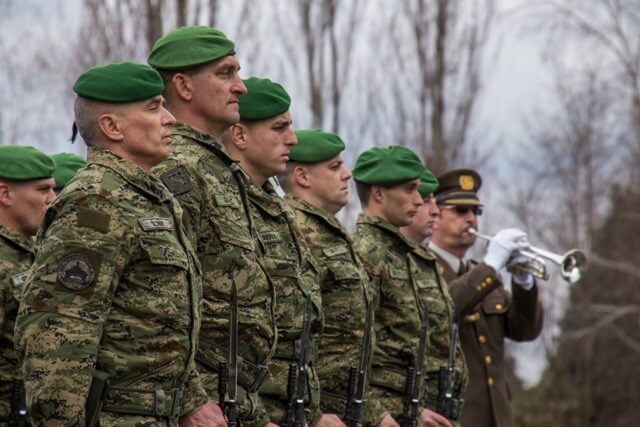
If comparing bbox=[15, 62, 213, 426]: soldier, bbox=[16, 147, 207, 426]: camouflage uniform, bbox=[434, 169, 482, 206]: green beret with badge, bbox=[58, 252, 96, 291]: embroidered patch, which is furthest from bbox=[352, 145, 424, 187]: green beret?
bbox=[58, 252, 96, 291]: embroidered patch

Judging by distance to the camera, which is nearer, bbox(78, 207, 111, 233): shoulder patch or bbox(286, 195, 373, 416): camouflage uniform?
bbox(78, 207, 111, 233): shoulder patch

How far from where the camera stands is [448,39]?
21750 mm

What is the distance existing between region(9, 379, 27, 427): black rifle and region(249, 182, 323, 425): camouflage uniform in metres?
1.12

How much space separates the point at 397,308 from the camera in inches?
335

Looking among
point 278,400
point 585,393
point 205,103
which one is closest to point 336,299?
point 278,400

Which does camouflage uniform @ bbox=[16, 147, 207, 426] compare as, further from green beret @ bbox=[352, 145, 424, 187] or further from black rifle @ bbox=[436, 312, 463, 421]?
black rifle @ bbox=[436, 312, 463, 421]

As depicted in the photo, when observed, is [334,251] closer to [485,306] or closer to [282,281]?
[282,281]

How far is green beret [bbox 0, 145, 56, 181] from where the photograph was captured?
7.61 metres

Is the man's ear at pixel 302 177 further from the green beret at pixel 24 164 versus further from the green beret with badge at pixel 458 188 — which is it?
the green beret with badge at pixel 458 188

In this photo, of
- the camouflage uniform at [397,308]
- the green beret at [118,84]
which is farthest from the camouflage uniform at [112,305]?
the camouflage uniform at [397,308]

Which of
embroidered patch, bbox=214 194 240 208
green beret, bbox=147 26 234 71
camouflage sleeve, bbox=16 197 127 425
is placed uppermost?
green beret, bbox=147 26 234 71

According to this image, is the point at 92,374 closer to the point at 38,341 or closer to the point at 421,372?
the point at 38,341

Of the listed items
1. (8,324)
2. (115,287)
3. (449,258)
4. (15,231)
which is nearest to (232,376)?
(115,287)

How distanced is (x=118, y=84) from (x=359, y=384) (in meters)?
2.63
